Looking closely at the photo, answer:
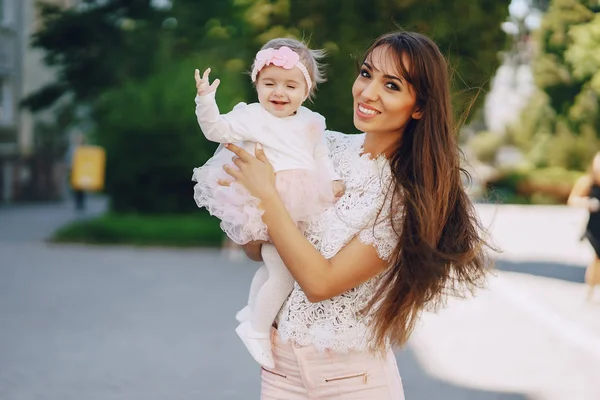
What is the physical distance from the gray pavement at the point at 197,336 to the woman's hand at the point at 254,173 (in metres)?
1.64

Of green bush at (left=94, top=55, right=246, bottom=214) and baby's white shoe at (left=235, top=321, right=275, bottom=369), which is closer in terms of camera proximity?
baby's white shoe at (left=235, top=321, right=275, bottom=369)

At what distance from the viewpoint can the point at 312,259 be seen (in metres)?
2.34

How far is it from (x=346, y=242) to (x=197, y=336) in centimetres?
581

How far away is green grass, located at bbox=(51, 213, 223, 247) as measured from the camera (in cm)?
1578

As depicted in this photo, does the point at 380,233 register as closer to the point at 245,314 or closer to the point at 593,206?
the point at 245,314

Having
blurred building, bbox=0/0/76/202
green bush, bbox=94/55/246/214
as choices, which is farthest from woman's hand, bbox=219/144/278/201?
blurred building, bbox=0/0/76/202

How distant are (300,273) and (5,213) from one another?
20.3m

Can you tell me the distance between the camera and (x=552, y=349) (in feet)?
24.9

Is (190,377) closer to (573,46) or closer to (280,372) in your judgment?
(280,372)

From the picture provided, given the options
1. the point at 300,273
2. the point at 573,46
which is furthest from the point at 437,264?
the point at 573,46

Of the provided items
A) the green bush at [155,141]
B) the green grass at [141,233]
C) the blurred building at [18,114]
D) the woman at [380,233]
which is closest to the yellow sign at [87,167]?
the green bush at [155,141]

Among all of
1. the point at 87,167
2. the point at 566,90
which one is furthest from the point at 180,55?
the point at 566,90

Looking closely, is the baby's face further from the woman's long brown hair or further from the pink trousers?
the pink trousers

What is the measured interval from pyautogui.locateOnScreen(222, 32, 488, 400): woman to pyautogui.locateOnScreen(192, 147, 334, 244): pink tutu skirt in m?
0.06
